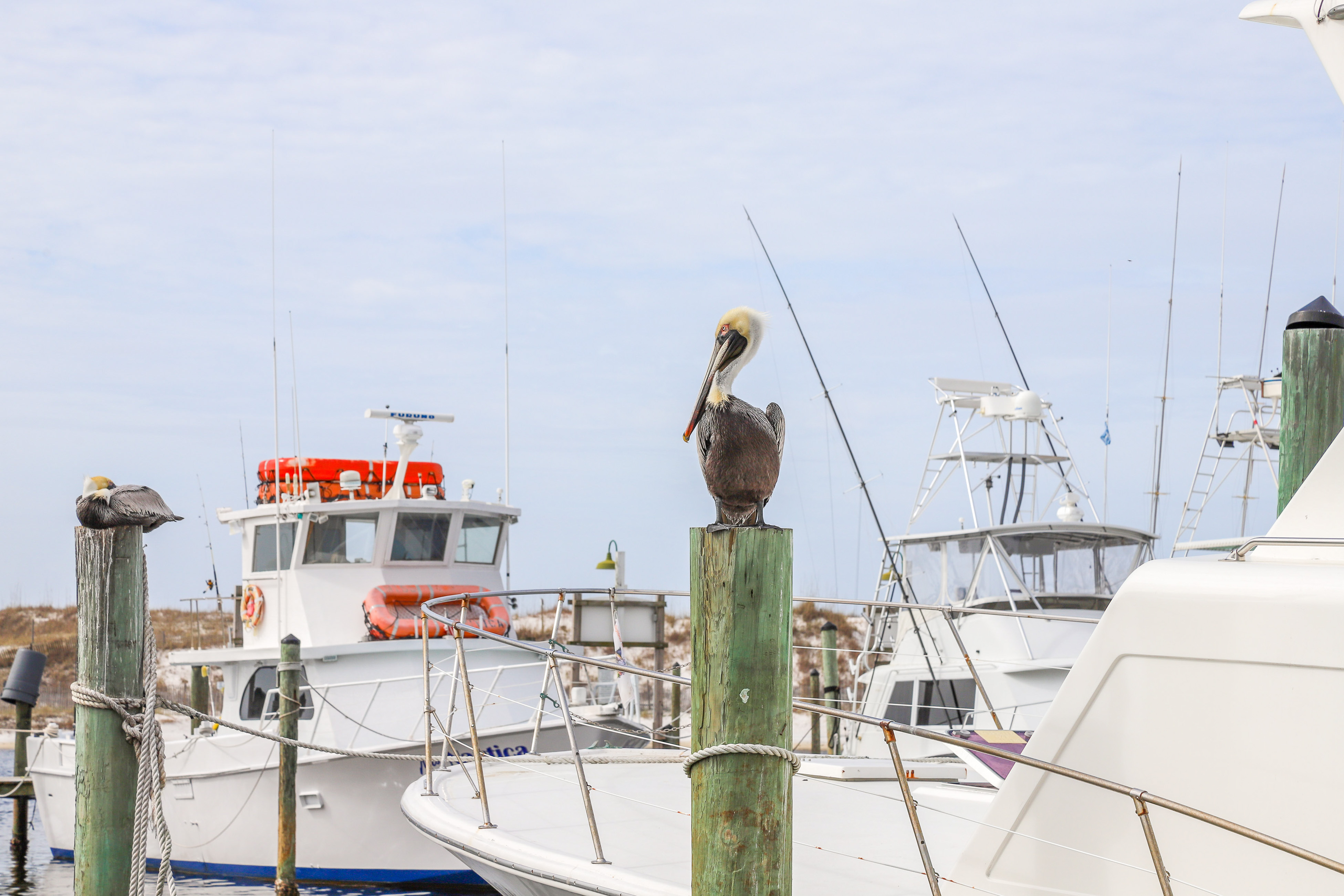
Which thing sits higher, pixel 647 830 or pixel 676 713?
pixel 647 830

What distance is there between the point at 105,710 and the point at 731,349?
8.77 ft

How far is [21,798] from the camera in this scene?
1541cm

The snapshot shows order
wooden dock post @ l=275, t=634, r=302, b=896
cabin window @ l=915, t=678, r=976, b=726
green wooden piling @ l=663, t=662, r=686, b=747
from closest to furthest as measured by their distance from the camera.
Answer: wooden dock post @ l=275, t=634, r=302, b=896
cabin window @ l=915, t=678, r=976, b=726
green wooden piling @ l=663, t=662, r=686, b=747

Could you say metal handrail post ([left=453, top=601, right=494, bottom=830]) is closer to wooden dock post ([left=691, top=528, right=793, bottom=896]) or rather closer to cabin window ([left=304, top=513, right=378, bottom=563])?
wooden dock post ([left=691, top=528, right=793, bottom=896])

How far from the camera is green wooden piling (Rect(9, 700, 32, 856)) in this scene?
15289 mm

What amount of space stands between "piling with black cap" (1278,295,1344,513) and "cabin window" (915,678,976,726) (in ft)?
20.2

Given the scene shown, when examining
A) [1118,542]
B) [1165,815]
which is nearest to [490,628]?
[1118,542]

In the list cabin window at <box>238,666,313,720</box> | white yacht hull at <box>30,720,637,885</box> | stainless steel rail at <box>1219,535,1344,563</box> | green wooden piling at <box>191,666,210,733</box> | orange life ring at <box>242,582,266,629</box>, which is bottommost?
white yacht hull at <box>30,720,637,885</box>

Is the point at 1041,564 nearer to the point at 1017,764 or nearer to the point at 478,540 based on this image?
the point at 478,540

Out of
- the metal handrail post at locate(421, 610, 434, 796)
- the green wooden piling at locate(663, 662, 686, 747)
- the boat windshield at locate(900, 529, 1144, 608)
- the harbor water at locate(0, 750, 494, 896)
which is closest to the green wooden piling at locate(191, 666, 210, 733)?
the harbor water at locate(0, 750, 494, 896)

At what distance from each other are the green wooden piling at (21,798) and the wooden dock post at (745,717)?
553 inches

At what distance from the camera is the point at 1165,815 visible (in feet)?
12.4

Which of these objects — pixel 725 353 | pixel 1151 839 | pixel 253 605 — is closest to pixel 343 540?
pixel 253 605

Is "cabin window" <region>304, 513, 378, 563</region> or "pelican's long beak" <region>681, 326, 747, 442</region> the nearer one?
"pelican's long beak" <region>681, 326, 747, 442</region>
